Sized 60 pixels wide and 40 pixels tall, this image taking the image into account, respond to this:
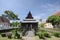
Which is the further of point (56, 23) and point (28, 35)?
point (56, 23)

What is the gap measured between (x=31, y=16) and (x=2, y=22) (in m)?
33.9

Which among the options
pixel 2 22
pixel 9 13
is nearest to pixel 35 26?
pixel 2 22

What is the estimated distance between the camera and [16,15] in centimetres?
9581

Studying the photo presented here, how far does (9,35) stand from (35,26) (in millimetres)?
15225

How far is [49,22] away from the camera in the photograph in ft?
228

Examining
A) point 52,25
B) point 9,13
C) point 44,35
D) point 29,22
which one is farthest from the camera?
point 9,13

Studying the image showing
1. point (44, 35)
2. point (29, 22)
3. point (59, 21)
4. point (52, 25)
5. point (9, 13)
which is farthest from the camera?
point (9, 13)

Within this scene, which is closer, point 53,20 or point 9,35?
point 9,35

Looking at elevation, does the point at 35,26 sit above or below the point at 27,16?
below

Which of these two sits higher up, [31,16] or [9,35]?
[31,16]

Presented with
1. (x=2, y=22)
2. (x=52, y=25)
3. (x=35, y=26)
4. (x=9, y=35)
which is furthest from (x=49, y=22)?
(x=9, y=35)

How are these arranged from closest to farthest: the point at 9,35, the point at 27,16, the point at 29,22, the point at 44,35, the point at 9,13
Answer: the point at 9,35 → the point at 44,35 → the point at 29,22 → the point at 27,16 → the point at 9,13

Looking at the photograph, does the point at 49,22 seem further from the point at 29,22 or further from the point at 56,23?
the point at 29,22

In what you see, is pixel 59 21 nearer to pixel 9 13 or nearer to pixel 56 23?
pixel 56 23
